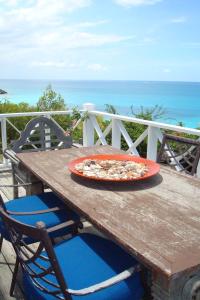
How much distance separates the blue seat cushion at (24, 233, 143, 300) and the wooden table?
0.15m

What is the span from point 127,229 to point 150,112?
4248 millimetres

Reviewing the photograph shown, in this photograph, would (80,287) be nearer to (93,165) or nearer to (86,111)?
(93,165)

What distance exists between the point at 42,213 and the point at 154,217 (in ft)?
2.77

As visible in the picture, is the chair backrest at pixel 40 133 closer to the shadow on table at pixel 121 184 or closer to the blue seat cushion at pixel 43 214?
the blue seat cushion at pixel 43 214

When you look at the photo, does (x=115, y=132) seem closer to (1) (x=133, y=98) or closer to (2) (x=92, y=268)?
(2) (x=92, y=268)

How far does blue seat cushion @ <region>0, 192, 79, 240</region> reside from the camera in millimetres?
2055

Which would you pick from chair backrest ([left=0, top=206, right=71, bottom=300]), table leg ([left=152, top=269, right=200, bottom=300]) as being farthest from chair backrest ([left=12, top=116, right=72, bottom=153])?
table leg ([left=152, top=269, right=200, bottom=300])

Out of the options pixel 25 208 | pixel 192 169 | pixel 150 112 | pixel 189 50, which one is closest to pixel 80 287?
pixel 25 208

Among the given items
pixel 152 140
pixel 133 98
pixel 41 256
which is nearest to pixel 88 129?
pixel 152 140

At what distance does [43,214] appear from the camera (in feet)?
7.10

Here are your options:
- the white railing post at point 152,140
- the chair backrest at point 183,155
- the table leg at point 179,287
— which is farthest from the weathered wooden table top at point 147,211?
the white railing post at point 152,140

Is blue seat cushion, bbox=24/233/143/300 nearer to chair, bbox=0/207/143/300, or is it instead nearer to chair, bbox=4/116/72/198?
chair, bbox=0/207/143/300

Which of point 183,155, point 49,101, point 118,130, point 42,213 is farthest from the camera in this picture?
point 49,101

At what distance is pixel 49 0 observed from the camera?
5.32m
